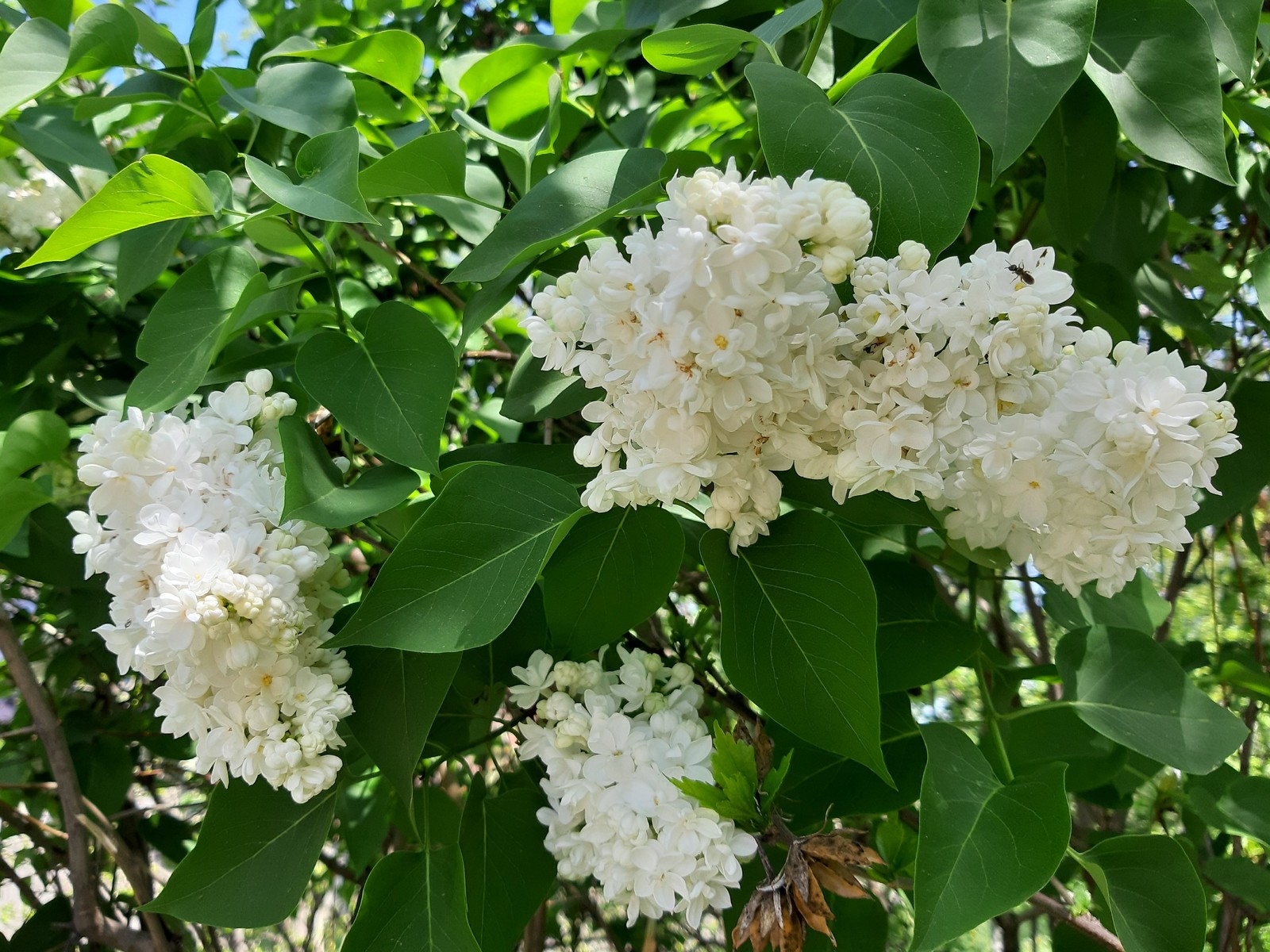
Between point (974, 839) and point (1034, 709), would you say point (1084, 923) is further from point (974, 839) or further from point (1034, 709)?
point (974, 839)

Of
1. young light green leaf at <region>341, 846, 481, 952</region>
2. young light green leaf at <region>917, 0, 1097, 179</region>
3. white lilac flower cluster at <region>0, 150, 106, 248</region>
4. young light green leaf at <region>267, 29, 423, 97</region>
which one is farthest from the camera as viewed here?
white lilac flower cluster at <region>0, 150, 106, 248</region>

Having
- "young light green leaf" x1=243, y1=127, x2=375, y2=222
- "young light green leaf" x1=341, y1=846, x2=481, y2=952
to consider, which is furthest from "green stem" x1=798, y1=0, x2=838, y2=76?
"young light green leaf" x1=341, y1=846, x2=481, y2=952

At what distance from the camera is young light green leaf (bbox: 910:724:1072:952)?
1.69 feet

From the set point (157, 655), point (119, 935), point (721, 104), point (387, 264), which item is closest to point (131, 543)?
point (157, 655)

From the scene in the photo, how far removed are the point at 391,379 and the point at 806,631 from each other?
0.37m

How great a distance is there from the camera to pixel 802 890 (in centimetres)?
56

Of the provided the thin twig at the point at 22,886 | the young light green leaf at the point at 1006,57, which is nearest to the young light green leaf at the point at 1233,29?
the young light green leaf at the point at 1006,57

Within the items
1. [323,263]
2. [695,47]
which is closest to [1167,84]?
[695,47]

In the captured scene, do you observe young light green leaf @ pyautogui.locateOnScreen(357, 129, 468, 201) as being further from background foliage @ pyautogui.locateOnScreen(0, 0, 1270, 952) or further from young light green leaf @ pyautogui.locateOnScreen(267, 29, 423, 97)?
young light green leaf @ pyautogui.locateOnScreen(267, 29, 423, 97)

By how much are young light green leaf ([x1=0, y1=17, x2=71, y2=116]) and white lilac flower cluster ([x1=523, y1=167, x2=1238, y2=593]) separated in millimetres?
522

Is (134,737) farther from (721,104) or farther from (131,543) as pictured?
(721,104)

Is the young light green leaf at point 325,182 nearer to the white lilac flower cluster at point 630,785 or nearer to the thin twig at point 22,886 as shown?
the white lilac flower cluster at point 630,785

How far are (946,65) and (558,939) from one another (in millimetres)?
1427

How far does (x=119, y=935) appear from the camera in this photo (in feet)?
3.36
